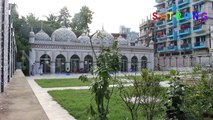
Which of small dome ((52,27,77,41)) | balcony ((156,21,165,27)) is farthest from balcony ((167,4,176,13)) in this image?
small dome ((52,27,77,41))

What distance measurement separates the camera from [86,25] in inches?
169

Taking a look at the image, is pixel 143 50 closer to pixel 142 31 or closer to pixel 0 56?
pixel 142 31

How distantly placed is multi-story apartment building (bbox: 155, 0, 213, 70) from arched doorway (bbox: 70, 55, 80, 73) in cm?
1195

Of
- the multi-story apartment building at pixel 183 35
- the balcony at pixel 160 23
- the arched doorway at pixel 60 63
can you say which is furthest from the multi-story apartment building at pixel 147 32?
the arched doorway at pixel 60 63

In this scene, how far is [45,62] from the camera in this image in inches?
1223

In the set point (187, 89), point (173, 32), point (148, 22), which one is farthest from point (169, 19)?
point (187, 89)

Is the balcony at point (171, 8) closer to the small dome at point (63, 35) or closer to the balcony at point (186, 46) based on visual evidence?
the balcony at point (186, 46)

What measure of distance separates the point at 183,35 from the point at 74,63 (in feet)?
68.8

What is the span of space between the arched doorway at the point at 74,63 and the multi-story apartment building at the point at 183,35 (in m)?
12.0

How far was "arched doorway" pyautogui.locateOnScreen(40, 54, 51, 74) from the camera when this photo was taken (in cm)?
3082

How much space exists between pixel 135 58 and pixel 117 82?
1356 inches

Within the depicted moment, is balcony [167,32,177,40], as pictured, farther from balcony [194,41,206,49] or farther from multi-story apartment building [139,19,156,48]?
balcony [194,41,206,49]

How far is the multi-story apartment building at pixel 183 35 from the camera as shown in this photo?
35906 mm

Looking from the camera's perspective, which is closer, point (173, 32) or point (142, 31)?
point (173, 32)
